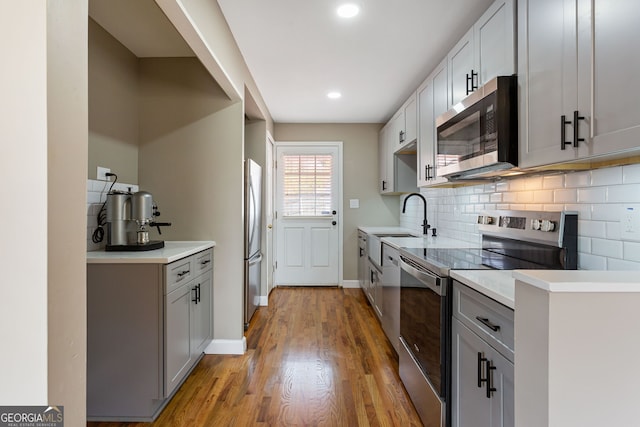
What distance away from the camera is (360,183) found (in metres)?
4.84

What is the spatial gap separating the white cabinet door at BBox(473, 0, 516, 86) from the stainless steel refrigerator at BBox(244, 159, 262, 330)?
1.99 metres

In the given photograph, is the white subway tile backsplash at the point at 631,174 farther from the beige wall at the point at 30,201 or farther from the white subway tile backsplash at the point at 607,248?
the beige wall at the point at 30,201

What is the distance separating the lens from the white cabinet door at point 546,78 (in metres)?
1.23

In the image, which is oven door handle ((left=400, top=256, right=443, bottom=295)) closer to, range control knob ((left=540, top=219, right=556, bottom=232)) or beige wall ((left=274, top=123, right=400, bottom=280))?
range control knob ((left=540, top=219, right=556, bottom=232))

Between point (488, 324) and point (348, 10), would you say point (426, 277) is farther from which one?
point (348, 10)

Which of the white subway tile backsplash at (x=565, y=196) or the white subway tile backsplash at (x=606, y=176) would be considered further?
the white subway tile backsplash at (x=565, y=196)

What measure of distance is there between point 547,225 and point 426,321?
2.54 ft

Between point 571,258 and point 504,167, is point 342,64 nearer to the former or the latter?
point 504,167

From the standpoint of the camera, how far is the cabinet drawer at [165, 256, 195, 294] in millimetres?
1905

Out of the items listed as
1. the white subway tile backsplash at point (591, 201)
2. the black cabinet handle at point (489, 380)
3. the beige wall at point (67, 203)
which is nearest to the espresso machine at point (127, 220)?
the beige wall at point (67, 203)

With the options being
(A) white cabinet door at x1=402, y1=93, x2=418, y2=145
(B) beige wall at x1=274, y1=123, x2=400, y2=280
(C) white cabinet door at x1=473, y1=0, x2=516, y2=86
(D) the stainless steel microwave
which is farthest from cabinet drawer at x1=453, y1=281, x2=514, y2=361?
(B) beige wall at x1=274, y1=123, x2=400, y2=280

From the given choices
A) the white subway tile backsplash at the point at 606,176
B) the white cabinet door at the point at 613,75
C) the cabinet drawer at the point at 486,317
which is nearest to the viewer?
the white cabinet door at the point at 613,75

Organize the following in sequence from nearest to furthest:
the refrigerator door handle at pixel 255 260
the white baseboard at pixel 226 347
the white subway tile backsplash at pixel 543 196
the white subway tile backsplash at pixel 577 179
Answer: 1. the white subway tile backsplash at pixel 577 179
2. the white subway tile backsplash at pixel 543 196
3. the white baseboard at pixel 226 347
4. the refrigerator door handle at pixel 255 260

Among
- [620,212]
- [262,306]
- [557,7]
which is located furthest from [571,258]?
[262,306]
